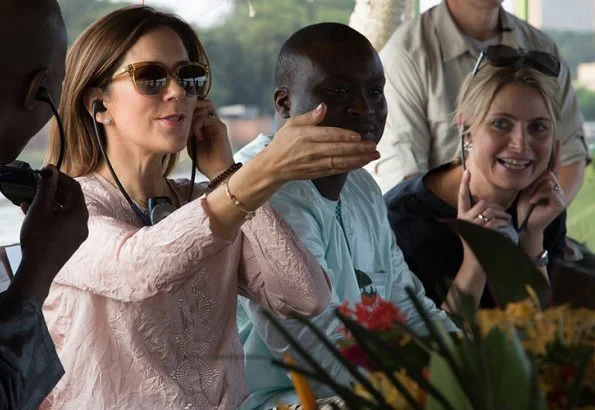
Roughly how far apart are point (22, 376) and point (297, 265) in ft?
3.26

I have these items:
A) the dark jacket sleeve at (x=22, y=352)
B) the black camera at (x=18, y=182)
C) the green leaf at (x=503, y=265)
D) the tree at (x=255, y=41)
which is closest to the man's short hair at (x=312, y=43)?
the black camera at (x=18, y=182)

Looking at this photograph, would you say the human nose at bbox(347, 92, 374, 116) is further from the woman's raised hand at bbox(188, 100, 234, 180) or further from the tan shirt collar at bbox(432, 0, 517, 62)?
the tan shirt collar at bbox(432, 0, 517, 62)

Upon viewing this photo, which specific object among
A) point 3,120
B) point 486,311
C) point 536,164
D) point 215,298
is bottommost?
point 536,164

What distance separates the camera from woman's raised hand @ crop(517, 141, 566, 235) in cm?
373

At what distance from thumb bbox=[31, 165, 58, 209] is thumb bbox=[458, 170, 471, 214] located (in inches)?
72.4

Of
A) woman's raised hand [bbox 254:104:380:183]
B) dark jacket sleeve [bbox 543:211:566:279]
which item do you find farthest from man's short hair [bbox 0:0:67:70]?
dark jacket sleeve [bbox 543:211:566:279]

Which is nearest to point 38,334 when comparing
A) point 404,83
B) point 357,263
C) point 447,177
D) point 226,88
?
point 357,263

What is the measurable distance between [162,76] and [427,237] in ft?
3.92

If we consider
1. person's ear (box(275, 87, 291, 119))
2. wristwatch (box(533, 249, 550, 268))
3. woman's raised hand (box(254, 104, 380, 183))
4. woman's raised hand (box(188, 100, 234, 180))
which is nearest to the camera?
woman's raised hand (box(254, 104, 380, 183))

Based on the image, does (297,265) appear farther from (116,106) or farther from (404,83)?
(404,83)

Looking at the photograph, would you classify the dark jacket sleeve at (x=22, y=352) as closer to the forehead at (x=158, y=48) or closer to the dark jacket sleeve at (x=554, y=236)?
the forehead at (x=158, y=48)

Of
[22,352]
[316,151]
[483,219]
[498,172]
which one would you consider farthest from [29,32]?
[498,172]

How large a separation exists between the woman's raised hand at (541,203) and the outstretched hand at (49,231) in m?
2.03

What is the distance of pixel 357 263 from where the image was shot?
316 centimetres
